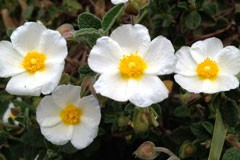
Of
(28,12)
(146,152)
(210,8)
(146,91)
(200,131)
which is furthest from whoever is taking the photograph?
(28,12)

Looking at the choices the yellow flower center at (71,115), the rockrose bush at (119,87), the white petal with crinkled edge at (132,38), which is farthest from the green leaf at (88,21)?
the yellow flower center at (71,115)

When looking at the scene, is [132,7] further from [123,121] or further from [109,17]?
[123,121]

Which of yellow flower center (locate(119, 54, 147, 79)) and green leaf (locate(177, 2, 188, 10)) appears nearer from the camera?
yellow flower center (locate(119, 54, 147, 79))

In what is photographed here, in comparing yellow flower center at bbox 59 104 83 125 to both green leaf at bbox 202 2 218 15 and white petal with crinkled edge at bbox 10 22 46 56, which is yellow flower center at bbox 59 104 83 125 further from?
green leaf at bbox 202 2 218 15

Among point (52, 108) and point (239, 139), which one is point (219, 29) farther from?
point (52, 108)

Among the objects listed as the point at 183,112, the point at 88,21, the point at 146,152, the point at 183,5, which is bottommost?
the point at 183,112

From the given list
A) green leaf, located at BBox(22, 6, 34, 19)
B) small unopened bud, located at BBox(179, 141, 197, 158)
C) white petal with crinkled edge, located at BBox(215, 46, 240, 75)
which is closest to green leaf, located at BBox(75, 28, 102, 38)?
white petal with crinkled edge, located at BBox(215, 46, 240, 75)

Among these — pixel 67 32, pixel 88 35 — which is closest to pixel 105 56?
pixel 88 35

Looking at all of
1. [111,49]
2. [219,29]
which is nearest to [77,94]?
[111,49]
